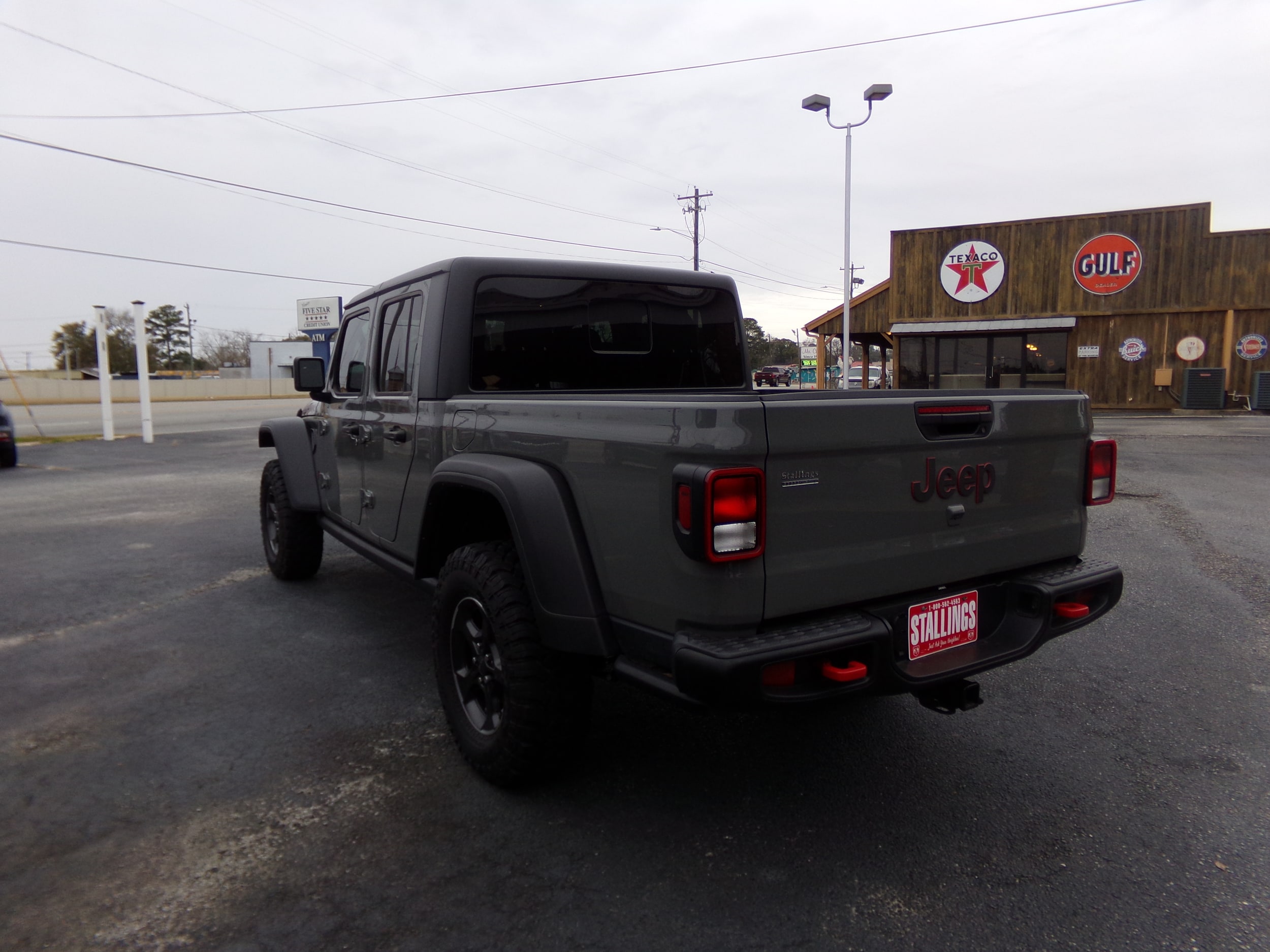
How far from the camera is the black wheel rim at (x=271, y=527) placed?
590 centimetres

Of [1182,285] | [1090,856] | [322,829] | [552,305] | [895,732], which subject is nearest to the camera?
[1090,856]

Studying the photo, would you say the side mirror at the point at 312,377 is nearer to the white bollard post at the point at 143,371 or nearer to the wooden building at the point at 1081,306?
the white bollard post at the point at 143,371

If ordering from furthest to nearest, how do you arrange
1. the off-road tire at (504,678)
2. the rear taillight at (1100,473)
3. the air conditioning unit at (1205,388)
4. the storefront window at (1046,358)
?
the storefront window at (1046,358) < the air conditioning unit at (1205,388) < the rear taillight at (1100,473) < the off-road tire at (504,678)

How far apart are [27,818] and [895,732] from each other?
3160mm

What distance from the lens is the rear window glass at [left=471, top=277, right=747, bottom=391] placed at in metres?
3.70

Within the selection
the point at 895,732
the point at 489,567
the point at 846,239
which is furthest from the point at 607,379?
the point at 846,239

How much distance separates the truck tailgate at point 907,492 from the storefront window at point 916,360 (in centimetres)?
2336

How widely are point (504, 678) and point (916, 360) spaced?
81.7 ft

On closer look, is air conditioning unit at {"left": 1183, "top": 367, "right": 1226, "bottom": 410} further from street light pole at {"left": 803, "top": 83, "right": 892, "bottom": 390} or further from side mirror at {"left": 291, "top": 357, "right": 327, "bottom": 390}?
side mirror at {"left": 291, "top": 357, "right": 327, "bottom": 390}

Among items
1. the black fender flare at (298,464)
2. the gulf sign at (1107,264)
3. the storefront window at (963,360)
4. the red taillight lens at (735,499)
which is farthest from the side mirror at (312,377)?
the gulf sign at (1107,264)

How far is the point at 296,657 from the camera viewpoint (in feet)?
14.5

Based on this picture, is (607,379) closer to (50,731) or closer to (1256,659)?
(50,731)

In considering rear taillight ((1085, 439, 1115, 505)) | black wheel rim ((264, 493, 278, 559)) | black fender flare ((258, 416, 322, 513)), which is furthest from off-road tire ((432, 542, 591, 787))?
black wheel rim ((264, 493, 278, 559))

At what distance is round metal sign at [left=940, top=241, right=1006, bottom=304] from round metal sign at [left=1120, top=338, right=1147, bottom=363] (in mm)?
3711
